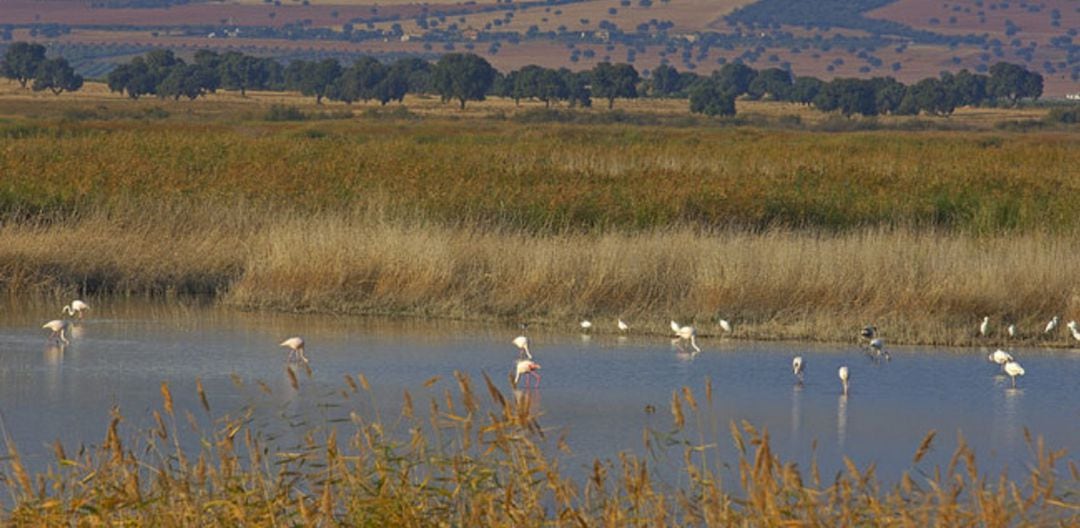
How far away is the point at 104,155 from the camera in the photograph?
34.2 metres

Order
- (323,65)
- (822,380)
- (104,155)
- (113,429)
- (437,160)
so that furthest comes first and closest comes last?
(323,65) < (437,160) < (104,155) < (822,380) < (113,429)

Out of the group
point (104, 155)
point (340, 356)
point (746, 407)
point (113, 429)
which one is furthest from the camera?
point (104, 155)

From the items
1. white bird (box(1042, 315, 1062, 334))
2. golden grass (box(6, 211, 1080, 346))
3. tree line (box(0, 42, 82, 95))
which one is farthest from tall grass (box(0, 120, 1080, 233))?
tree line (box(0, 42, 82, 95))

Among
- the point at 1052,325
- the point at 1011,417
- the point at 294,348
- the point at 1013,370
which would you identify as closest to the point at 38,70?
the point at 1052,325

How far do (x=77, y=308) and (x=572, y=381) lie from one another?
571 centimetres

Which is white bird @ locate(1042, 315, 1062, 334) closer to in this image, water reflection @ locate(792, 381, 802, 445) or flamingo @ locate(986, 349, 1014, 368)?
flamingo @ locate(986, 349, 1014, 368)

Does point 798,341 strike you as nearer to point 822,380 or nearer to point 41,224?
point 822,380

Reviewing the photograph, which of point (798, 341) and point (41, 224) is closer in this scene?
point (798, 341)

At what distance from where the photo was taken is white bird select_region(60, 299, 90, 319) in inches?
720

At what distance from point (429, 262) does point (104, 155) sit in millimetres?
15344

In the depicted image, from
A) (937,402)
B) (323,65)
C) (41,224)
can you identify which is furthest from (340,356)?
(323,65)

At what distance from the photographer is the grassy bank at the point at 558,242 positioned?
19609 mm

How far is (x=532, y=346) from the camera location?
17781mm

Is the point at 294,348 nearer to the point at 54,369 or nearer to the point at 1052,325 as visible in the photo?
the point at 54,369
